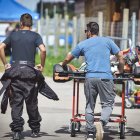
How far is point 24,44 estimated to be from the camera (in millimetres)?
10641

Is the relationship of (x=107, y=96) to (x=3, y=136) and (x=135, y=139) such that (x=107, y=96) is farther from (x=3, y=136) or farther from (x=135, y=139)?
(x=3, y=136)

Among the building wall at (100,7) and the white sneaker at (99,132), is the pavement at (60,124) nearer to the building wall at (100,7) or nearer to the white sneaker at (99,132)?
the white sneaker at (99,132)

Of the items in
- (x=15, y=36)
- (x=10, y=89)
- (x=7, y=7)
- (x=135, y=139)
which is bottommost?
(x=135, y=139)

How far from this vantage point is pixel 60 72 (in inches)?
423

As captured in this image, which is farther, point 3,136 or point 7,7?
point 7,7

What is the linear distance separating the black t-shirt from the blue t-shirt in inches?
26.1

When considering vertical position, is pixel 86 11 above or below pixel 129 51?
above

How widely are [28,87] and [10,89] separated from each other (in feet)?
0.87

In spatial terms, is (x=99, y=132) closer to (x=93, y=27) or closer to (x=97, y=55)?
(x=97, y=55)

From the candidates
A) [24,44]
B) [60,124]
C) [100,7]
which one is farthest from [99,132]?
[100,7]

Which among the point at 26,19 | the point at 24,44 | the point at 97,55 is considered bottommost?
the point at 97,55

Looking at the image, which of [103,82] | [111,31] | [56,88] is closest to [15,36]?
[103,82]

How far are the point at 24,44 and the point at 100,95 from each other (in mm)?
1320

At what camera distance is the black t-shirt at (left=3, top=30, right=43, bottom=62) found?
10.6 m
